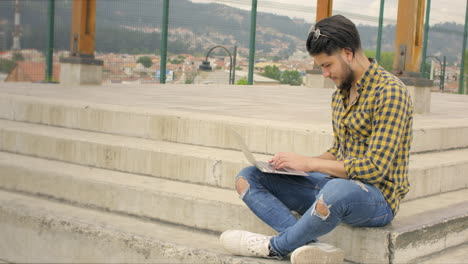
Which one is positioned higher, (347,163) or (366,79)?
(366,79)

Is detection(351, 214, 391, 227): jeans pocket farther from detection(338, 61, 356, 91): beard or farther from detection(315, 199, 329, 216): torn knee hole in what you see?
detection(338, 61, 356, 91): beard

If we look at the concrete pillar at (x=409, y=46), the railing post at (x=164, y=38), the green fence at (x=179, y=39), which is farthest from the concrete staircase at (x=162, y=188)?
the railing post at (x=164, y=38)

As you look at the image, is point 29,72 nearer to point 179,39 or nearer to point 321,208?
point 179,39

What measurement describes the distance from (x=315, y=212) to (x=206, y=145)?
181 centimetres

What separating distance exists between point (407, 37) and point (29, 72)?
6777mm

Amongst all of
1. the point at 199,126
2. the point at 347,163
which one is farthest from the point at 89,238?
the point at 347,163

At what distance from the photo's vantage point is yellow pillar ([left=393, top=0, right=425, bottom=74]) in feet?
22.9

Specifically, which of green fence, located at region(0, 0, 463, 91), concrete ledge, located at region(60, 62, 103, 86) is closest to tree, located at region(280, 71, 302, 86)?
green fence, located at region(0, 0, 463, 91)

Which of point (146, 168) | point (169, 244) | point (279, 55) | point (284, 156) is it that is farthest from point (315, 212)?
point (279, 55)

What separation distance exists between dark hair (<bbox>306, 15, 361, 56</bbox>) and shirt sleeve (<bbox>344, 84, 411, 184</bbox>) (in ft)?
0.89

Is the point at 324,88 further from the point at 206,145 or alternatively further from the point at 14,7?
the point at 206,145

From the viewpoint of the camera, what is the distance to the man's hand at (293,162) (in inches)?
123

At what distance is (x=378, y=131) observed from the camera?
2.94 m

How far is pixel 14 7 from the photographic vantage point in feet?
35.8
